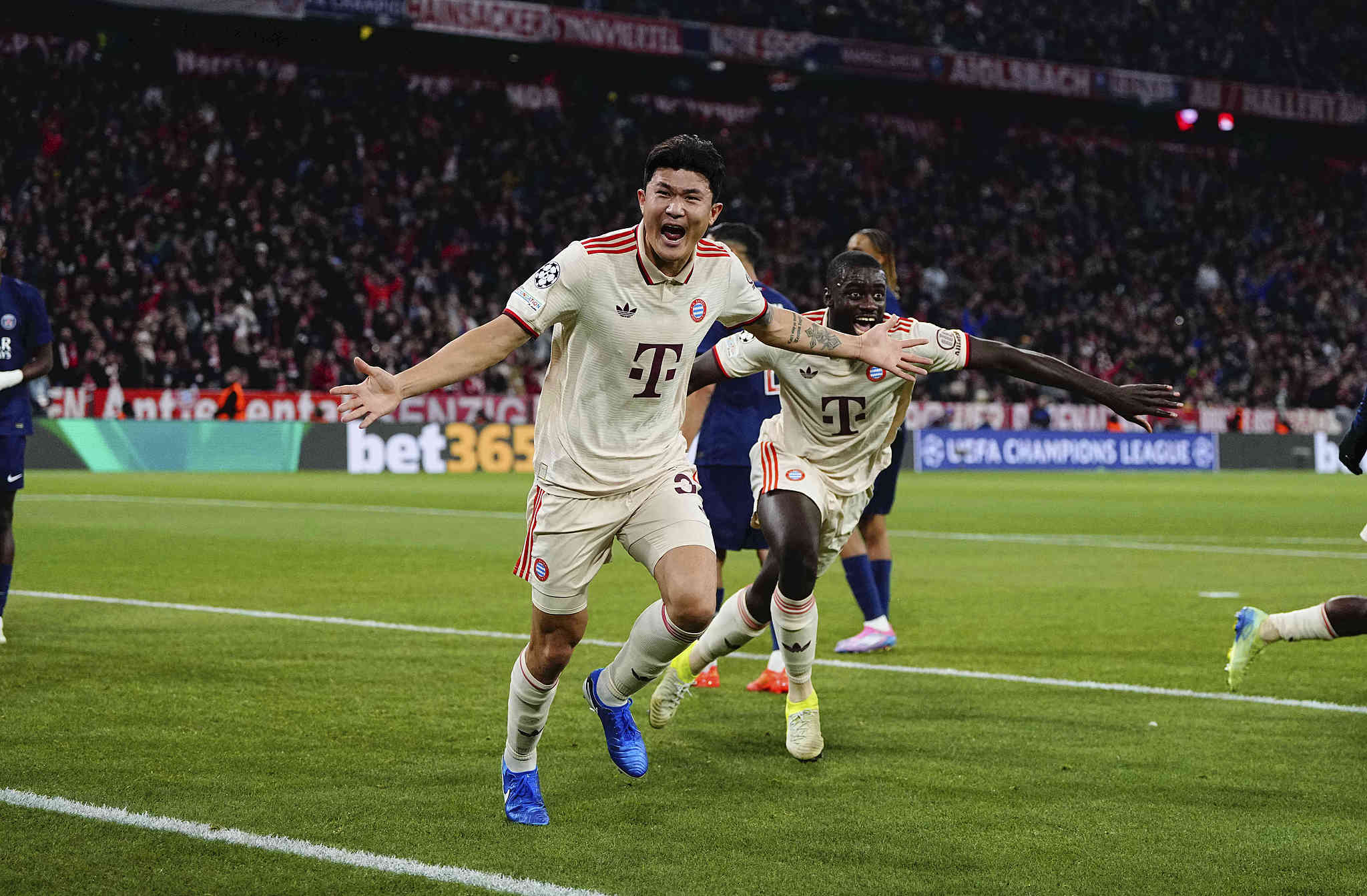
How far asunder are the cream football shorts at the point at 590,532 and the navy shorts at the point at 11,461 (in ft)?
13.7

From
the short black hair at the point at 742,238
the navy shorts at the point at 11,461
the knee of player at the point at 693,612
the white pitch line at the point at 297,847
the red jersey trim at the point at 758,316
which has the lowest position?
the white pitch line at the point at 297,847

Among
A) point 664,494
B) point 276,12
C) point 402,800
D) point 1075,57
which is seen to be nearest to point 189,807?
point 402,800

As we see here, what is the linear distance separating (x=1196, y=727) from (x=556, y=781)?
274cm

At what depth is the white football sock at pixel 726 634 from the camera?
6270 mm

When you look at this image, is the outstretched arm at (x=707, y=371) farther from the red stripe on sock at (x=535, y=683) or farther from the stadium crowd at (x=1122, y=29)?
the stadium crowd at (x=1122, y=29)

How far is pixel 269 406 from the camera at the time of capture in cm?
2898

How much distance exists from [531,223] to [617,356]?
106ft

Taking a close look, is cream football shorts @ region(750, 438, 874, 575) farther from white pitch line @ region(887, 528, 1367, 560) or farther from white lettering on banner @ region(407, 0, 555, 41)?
white lettering on banner @ region(407, 0, 555, 41)

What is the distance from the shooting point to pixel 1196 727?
6344 mm

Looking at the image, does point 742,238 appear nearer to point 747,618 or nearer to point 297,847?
point 747,618

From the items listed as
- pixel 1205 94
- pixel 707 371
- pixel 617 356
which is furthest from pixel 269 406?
pixel 1205 94

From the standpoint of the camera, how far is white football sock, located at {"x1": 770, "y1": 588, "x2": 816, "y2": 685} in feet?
19.9

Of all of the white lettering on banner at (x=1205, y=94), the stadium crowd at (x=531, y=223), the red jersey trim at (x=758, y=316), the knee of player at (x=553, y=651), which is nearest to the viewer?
the knee of player at (x=553, y=651)

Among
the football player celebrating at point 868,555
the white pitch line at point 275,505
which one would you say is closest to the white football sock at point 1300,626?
the football player celebrating at point 868,555
